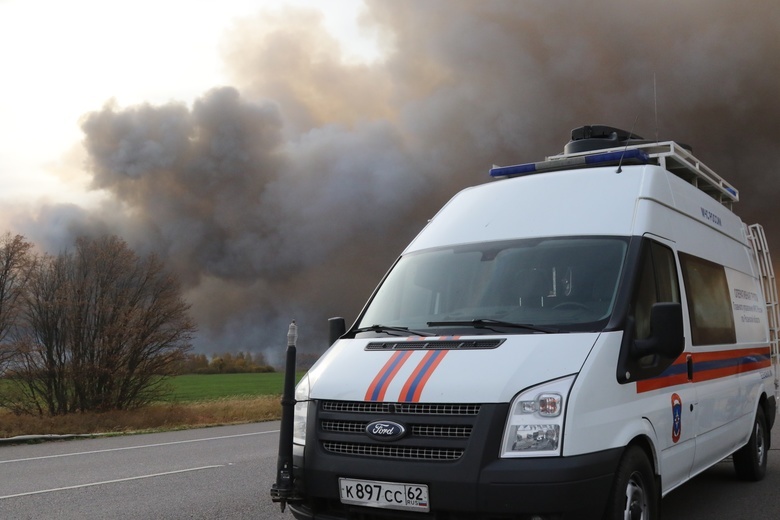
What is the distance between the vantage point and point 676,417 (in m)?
5.36

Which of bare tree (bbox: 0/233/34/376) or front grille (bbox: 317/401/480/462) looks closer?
front grille (bbox: 317/401/480/462)

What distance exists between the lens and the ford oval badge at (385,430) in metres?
4.23

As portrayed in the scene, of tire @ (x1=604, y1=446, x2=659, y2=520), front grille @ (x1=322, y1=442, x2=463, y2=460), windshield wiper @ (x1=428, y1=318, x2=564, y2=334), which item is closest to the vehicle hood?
windshield wiper @ (x1=428, y1=318, x2=564, y2=334)

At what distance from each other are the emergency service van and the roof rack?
33 mm

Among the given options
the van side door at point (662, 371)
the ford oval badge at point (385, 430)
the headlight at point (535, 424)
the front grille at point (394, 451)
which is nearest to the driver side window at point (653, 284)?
the van side door at point (662, 371)

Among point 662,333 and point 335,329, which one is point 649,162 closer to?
point 662,333

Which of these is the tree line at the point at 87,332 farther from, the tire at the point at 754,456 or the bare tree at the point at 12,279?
the tire at the point at 754,456

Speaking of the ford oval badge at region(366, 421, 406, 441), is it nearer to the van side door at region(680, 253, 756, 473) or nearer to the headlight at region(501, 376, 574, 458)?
the headlight at region(501, 376, 574, 458)

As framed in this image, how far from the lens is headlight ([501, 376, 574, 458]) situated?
4.03m

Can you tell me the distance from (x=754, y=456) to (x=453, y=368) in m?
5.27

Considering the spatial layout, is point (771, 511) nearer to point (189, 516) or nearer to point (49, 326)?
point (189, 516)

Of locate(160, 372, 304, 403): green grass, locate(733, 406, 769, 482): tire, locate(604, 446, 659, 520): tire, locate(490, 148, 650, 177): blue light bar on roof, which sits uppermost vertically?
locate(490, 148, 650, 177): blue light bar on roof

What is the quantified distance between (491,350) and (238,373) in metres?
64.6

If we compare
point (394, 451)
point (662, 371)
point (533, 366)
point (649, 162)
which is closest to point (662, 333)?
point (662, 371)
